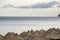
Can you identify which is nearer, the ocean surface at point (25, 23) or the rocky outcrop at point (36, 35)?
the rocky outcrop at point (36, 35)

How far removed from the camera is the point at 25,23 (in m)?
1.85

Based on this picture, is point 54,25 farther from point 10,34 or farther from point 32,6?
point 10,34

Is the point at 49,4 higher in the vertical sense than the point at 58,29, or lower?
higher

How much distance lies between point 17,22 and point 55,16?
0.42 metres

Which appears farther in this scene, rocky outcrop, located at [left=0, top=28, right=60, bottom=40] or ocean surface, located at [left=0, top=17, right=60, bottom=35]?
ocean surface, located at [left=0, top=17, right=60, bottom=35]

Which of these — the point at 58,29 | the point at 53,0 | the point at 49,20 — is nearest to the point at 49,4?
the point at 53,0

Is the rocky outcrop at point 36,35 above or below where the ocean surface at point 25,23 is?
below

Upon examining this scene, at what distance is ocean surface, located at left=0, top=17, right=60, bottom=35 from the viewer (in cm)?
184

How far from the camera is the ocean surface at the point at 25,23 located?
1.84 metres

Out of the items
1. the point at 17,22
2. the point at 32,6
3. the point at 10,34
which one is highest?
the point at 32,6

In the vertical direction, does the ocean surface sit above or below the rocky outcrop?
above

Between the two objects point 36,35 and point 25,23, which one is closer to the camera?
point 36,35

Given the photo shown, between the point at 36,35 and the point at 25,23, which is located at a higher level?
the point at 25,23

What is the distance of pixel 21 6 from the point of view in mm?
1869
